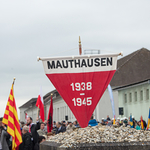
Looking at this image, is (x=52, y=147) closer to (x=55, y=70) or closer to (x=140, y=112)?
(x=55, y=70)

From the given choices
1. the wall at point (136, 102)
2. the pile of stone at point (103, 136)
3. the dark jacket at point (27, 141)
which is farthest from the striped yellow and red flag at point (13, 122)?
the wall at point (136, 102)

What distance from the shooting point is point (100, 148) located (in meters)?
6.64

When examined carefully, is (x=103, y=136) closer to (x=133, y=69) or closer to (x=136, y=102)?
(x=136, y=102)

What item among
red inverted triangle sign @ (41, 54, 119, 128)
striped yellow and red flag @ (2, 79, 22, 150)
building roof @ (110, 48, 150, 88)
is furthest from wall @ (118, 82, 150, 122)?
red inverted triangle sign @ (41, 54, 119, 128)

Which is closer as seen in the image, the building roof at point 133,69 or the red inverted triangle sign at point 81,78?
the red inverted triangle sign at point 81,78

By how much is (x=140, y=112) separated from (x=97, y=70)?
39397mm

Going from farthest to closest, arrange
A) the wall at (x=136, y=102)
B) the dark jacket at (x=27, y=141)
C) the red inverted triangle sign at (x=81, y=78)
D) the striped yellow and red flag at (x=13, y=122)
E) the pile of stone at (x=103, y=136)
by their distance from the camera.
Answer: the wall at (x=136, y=102)
the striped yellow and red flag at (x=13, y=122)
the dark jacket at (x=27, y=141)
the red inverted triangle sign at (x=81, y=78)
the pile of stone at (x=103, y=136)

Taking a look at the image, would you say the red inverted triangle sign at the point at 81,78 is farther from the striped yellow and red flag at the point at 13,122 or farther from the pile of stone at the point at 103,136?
the striped yellow and red flag at the point at 13,122

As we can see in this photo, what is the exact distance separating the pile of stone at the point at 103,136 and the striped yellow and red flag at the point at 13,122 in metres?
4.40

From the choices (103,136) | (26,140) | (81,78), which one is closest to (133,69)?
(26,140)

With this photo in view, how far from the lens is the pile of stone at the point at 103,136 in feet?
22.7

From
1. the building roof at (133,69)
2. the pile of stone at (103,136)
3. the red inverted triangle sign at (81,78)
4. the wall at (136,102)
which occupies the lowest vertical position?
the pile of stone at (103,136)

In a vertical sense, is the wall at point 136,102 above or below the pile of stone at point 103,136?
above

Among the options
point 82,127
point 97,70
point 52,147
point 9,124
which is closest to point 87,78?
point 97,70
